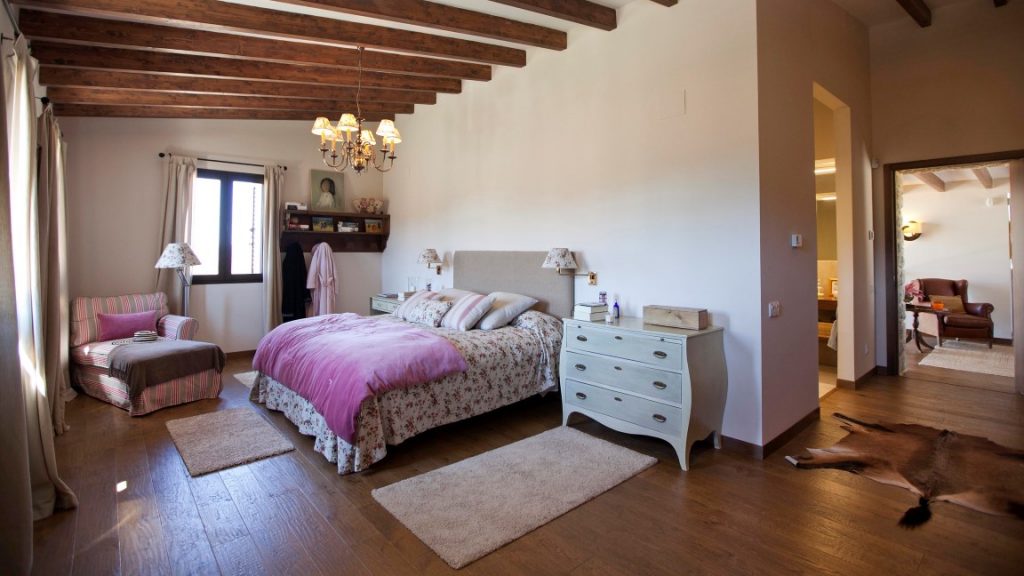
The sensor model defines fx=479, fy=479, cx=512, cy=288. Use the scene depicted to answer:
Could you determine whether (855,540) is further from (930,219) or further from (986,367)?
(930,219)

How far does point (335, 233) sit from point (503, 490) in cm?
506

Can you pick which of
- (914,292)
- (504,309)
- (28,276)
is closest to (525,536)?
(504,309)

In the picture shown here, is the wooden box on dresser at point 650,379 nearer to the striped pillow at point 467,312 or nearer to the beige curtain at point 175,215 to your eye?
the striped pillow at point 467,312

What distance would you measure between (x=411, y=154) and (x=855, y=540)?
603cm

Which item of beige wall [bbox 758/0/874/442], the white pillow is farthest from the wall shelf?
beige wall [bbox 758/0/874/442]

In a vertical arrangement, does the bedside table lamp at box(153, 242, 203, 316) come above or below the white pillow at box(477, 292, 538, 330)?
above

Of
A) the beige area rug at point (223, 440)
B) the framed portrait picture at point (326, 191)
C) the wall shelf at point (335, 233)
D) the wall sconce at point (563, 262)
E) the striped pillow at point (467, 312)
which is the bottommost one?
the beige area rug at point (223, 440)

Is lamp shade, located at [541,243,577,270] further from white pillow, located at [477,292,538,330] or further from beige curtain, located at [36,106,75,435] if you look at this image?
beige curtain, located at [36,106,75,435]

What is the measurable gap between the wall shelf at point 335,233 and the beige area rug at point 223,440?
2977mm

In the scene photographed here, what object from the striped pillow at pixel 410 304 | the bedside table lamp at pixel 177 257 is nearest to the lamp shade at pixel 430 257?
the striped pillow at pixel 410 304

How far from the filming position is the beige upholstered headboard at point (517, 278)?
14.1ft

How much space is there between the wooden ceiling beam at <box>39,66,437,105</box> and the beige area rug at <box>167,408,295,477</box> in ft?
9.65

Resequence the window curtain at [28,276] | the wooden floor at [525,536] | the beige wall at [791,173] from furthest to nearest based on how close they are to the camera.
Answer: the beige wall at [791,173] → the window curtain at [28,276] → the wooden floor at [525,536]

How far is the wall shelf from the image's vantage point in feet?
20.6
